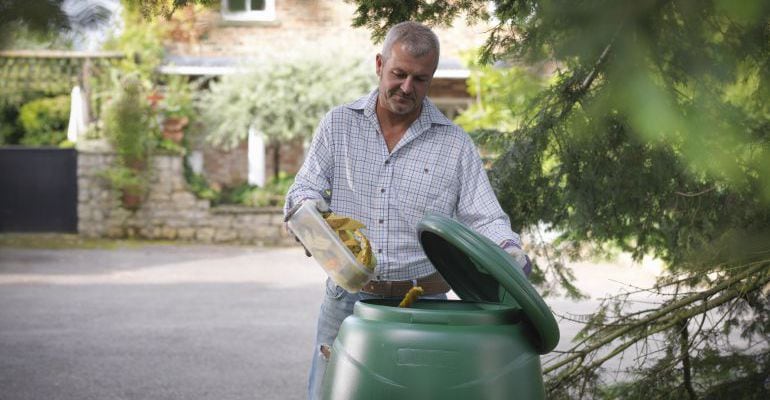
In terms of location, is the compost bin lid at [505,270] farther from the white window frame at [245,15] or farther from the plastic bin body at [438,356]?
the white window frame at [245,15]

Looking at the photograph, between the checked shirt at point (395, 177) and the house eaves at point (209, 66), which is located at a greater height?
the house eaves at point (209, 66)

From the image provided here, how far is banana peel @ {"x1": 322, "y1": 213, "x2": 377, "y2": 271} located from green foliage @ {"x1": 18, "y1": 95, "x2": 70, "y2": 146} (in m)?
14.7

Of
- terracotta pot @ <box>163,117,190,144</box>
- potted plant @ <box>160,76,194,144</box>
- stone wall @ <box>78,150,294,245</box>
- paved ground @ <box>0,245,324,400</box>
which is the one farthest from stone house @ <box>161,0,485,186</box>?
paved ground @ <box>0,245,324,400</box>

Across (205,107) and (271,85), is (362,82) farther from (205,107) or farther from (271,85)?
(205,107)

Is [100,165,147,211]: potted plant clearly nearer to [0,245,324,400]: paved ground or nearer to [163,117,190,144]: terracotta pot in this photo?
[163,117,190,144]: terracotta pot

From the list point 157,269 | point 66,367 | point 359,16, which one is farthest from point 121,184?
point 359,16

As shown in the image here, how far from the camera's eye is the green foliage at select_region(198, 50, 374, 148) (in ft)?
51.9

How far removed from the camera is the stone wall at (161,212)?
49.9 feet

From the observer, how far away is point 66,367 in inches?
261

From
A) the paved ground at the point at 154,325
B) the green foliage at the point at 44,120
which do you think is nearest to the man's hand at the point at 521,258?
the paved ground at the point at 154,325

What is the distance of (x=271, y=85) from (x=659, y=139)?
1403 centimetres

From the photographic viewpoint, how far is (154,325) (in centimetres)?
834

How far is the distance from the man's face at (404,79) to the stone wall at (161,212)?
12.3m

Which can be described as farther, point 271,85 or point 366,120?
point 271,85
